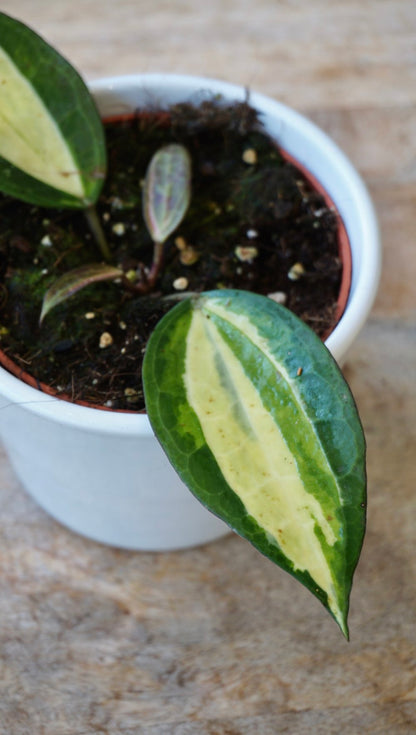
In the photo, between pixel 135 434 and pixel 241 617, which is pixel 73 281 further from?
pixel 241 617

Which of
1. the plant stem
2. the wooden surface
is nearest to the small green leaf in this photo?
the plant stem

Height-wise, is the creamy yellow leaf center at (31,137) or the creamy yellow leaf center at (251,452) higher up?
the creamy yellow leaf center at (31,137)

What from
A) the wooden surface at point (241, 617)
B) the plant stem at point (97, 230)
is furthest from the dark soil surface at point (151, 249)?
the wooden surface at point (241, 617)

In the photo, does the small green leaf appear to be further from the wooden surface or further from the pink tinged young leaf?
the wooden surface

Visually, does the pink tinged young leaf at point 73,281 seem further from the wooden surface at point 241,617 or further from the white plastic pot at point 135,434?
the wooden surface at point 241,617

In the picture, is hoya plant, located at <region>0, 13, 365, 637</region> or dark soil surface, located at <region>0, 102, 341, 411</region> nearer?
hoya plant, located at <region>0, 13, 365, 637</region>

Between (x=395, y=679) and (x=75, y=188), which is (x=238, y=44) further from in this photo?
(x=395, y=679)
